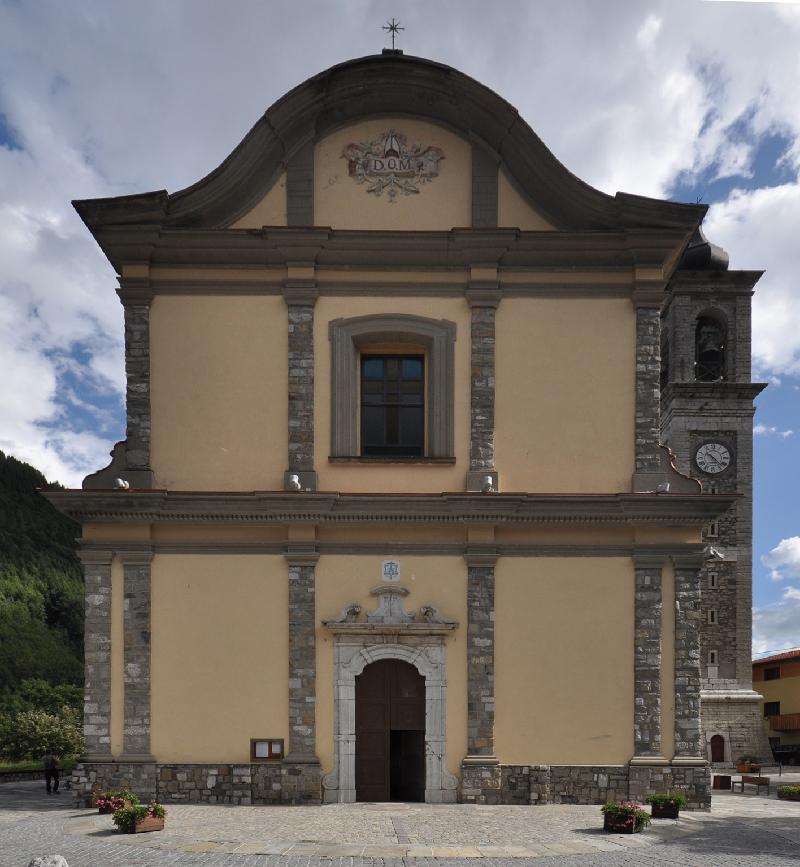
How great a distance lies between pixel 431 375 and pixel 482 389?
3.32 ft

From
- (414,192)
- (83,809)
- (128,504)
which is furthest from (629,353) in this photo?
(83,809)

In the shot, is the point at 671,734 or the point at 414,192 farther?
the point at 414,192

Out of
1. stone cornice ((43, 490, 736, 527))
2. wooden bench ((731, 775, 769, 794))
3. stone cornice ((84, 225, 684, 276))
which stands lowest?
wooden bench ((731, 775, 769, 794))

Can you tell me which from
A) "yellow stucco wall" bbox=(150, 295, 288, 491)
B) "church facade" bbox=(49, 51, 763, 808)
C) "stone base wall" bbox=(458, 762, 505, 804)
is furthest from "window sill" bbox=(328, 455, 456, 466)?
"stone base wall" bbox=(458, 762, 505, 804)

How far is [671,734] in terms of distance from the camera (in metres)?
17.1

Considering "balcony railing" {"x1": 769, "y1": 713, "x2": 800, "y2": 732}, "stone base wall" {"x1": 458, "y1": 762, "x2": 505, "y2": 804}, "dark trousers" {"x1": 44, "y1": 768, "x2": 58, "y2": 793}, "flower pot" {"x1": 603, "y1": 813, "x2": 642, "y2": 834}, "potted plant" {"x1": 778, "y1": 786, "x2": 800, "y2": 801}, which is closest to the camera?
"flower pot" {"x1": 603, "y1": 813, "x2": 642, "y2": 834}

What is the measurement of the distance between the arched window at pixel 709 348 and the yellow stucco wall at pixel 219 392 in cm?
2725

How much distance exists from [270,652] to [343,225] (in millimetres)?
8128

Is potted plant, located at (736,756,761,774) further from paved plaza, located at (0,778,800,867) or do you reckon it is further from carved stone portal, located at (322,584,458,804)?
carved stone portal, located at (322,584,458,804)

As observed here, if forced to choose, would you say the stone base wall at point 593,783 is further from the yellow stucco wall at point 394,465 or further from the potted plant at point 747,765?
the potted plant at point 747,765

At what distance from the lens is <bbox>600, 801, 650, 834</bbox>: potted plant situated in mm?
14148

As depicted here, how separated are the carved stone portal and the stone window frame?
2.88m

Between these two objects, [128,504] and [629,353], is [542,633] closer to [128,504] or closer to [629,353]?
[629,353]

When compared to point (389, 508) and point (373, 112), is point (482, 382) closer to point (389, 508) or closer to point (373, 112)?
point (389, 508)
